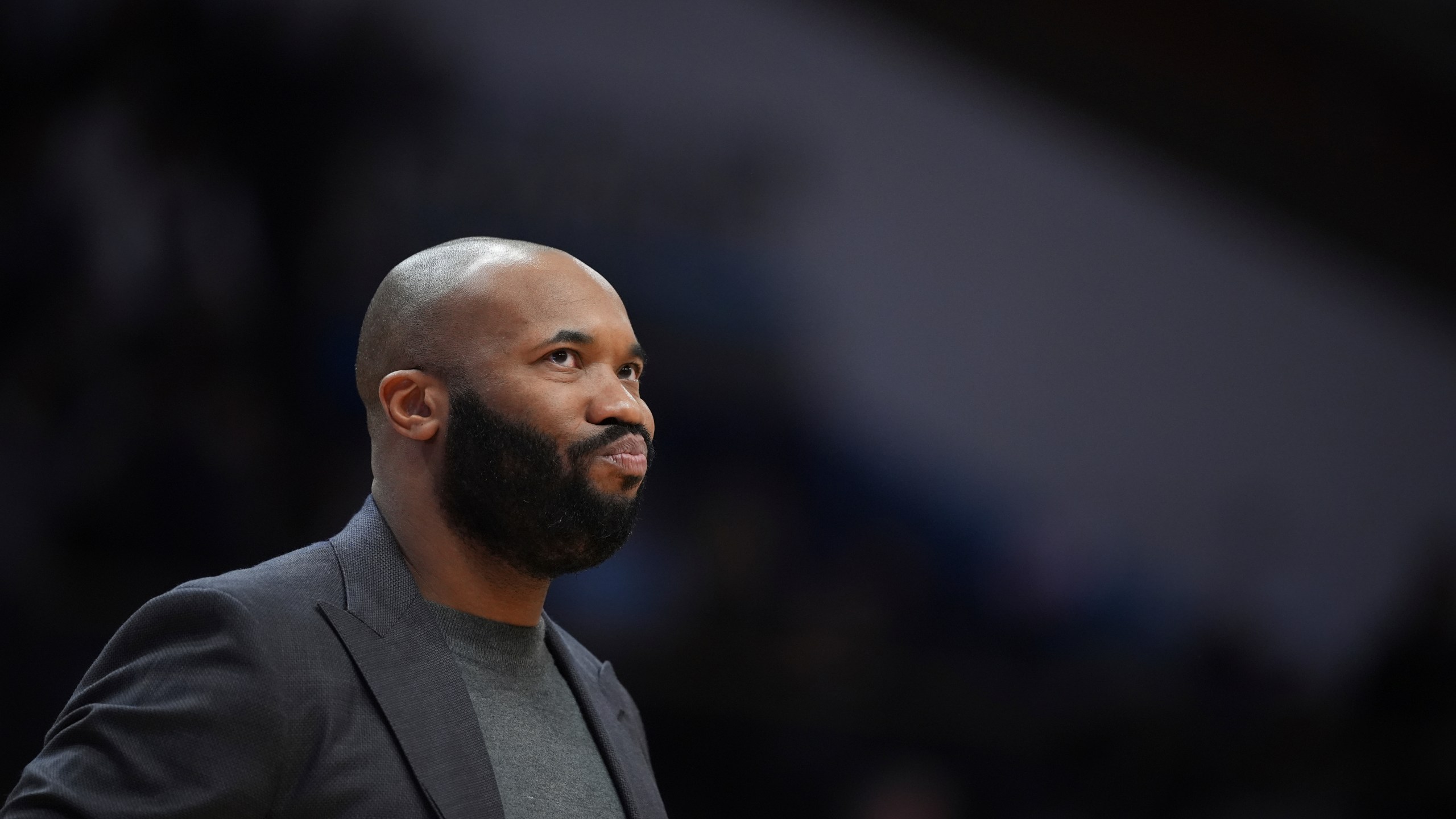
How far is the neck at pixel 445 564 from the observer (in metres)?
1.54

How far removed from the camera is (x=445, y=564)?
1541 millimetres

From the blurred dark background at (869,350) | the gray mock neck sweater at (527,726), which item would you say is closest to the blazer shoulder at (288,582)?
the gray mock neck sweater at (527,726)

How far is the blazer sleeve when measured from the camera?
→ 4.00 ft

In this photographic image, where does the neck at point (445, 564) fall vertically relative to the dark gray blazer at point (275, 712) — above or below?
above

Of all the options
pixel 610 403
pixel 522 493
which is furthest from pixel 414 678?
pixel 610 403

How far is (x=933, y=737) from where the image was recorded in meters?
4.46

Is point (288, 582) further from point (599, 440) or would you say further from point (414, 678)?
point (599, 440)

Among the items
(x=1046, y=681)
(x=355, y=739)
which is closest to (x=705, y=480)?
(x=1046, y=681)

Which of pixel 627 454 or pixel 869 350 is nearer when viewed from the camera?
pixel 627 454

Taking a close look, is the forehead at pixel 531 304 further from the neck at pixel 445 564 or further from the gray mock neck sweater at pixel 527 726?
the gray mock neck sweater at pixel 527 726

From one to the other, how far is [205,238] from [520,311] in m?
2.33

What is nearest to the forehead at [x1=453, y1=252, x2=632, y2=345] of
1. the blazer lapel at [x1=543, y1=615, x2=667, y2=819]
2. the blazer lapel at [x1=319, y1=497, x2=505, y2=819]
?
the blazer lapel at [x1=319, y1=497, x2=505, y2=819]

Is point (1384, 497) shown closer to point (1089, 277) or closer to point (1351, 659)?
point (1351, 659)

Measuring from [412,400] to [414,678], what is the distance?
321 millimetres
